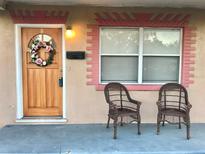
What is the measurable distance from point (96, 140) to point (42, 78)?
6.37ft

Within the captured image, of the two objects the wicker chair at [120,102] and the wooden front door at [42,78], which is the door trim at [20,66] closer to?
the wooden front door at [42,78]

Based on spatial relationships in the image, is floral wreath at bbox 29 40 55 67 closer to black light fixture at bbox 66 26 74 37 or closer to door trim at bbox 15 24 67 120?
door trim at bbox 15 24 67 120

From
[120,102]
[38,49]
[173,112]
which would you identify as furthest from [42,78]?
[173,112]

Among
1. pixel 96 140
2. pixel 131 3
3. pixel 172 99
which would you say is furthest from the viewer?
pixel 172 99

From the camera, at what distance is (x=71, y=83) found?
5637 millimetres

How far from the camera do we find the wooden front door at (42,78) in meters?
5.66

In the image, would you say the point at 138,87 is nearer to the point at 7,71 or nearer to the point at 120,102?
the point at 120,102

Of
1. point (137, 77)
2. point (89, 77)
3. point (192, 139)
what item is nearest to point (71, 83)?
point (89, 77)

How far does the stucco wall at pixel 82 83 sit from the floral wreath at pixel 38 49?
1.28ft

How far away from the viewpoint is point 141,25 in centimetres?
556

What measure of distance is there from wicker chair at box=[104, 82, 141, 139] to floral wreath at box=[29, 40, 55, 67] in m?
1.43

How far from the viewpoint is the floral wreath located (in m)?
5.63

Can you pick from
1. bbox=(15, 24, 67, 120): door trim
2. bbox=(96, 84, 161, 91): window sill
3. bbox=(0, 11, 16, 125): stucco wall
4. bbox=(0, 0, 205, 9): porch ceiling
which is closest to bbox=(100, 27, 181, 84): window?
bbox=(96, 84, 161, 91): window sill

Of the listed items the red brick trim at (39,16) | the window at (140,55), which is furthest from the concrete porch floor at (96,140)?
the red brick trim at (39,16)
